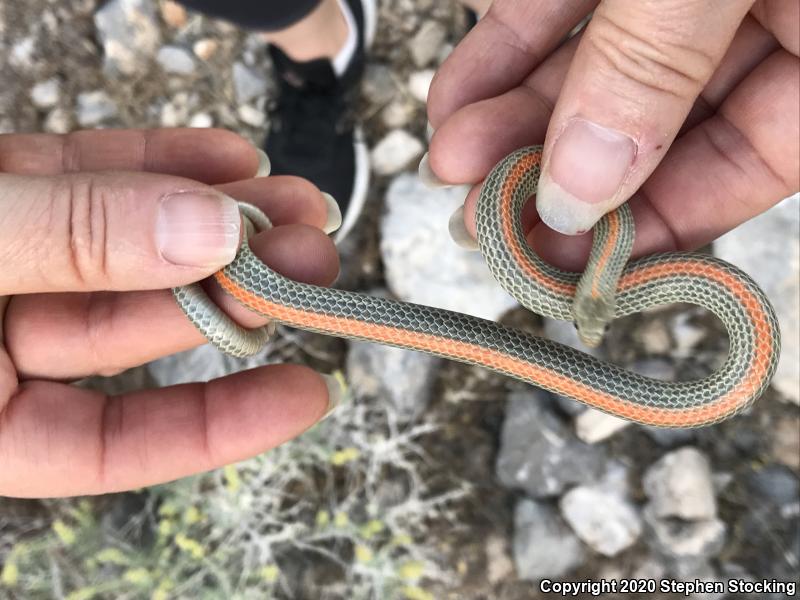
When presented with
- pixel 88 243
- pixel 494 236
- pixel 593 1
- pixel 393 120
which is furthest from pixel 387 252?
pixel 88 243

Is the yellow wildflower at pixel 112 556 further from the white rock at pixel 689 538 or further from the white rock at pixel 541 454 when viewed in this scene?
the white rock at pixel 689 538

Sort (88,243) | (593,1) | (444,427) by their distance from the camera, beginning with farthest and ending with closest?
1. (444,427)
2. (593,1)
3. (88,243)

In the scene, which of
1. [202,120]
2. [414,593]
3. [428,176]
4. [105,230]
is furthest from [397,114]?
[414,593]

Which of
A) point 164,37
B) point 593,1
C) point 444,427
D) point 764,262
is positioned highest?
point 593,1

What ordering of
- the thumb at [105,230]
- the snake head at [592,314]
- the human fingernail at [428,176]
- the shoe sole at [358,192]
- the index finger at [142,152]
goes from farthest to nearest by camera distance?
the shoe sole at [358,192] → the index finger at [142,152] → the human fingernail at [428,176] → the snake head at [592,314] → the thumb at [105,230]

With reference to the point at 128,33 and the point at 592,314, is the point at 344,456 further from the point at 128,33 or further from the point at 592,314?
the point at 128,33

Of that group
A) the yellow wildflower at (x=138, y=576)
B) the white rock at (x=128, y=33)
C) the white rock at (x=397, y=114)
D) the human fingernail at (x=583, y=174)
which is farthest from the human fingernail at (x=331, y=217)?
the yellow wildflower at (x=138, y=576)

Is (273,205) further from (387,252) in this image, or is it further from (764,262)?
(764,262)
